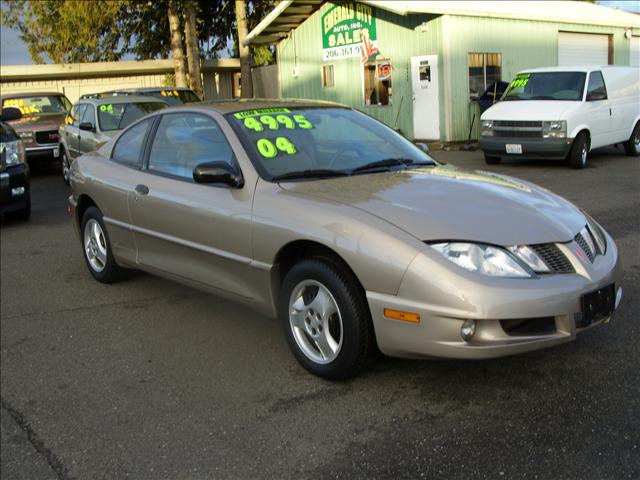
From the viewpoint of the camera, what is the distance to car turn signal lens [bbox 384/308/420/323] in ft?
10.7

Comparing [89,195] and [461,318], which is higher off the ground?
[89,195]

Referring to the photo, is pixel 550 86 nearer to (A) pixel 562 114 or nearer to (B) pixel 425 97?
(A) pixel 562 114

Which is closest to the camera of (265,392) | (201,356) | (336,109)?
(265,392)

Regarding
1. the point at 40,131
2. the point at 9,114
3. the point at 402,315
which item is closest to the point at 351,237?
the point at 402,315

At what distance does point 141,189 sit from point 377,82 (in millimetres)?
16020

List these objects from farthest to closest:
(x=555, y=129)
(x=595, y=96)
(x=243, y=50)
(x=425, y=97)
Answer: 1. (x=243, y=50)
2. (x=425, y=97)
3. (x=595, y=96)
4. (x=555, y=129)

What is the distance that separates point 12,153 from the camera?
366 inches

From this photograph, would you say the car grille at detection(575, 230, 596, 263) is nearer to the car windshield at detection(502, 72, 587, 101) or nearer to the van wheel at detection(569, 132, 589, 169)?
the van wheel at detection(569, 132, 589, 169)

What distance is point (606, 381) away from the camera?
3.54 meters

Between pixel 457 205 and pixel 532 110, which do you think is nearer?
pixel 457 205

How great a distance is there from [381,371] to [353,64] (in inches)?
712

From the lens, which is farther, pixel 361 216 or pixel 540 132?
pixel 540 132

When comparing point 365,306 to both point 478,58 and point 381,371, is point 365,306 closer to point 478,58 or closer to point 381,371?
point 381,371

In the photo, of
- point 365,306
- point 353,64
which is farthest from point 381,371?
point 353,64
